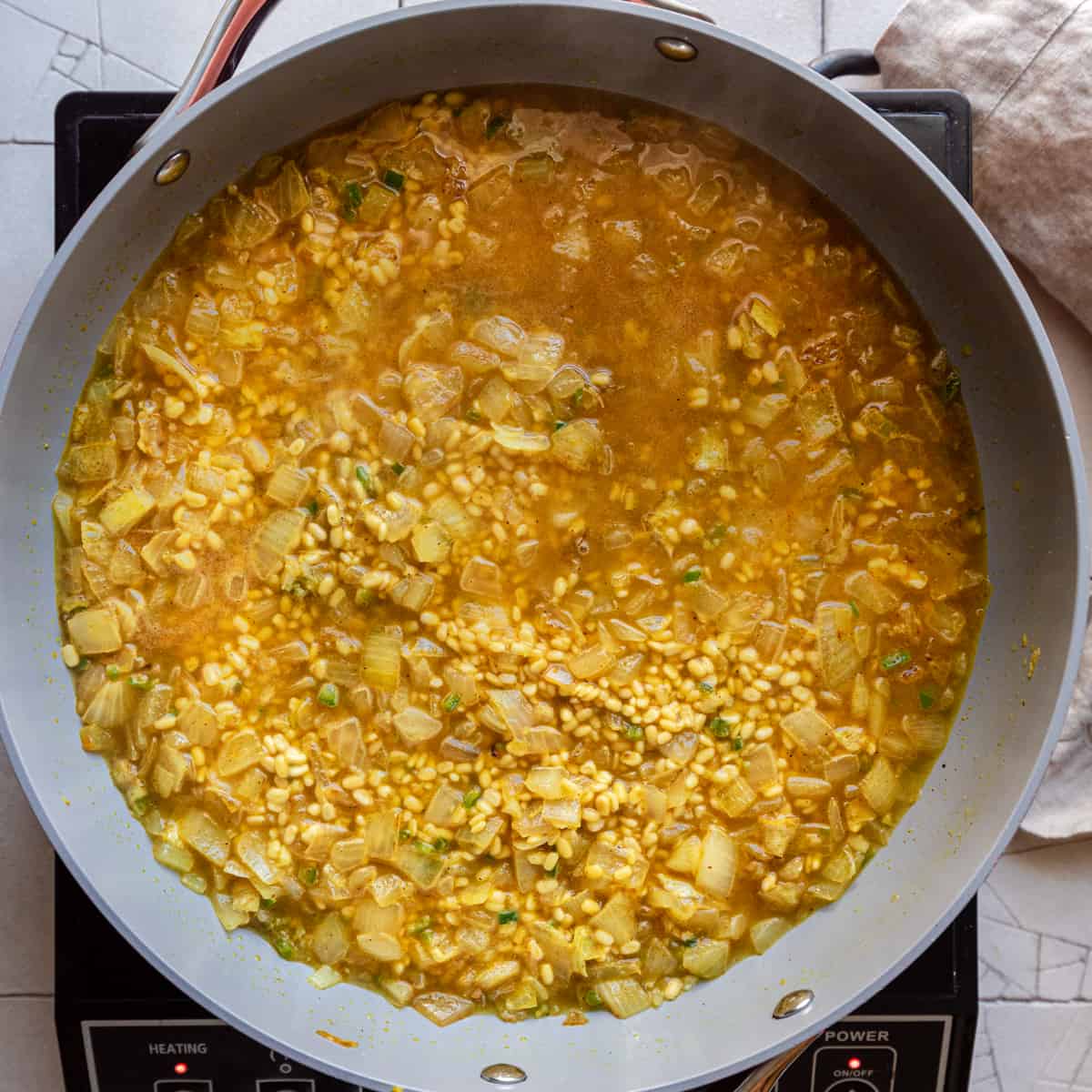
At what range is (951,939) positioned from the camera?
228 centimetres

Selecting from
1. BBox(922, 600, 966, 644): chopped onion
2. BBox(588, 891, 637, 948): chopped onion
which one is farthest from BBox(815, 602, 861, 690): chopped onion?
BBox(588, 891, 637, 948): chopped onion

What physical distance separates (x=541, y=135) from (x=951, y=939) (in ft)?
5.83

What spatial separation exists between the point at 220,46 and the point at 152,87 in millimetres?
575

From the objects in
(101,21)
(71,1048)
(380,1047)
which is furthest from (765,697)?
(101,21)

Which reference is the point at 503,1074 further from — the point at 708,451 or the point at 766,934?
the point at 708,451

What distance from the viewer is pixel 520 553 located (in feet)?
7.56

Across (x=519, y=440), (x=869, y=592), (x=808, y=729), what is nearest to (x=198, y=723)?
(x=519, y=440)

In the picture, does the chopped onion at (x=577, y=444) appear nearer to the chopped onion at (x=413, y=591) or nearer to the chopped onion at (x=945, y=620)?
the chopped onion at (x=413, y=591)

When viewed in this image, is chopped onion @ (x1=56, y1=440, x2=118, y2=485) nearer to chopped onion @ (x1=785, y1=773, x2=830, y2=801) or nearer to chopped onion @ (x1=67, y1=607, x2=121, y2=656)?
chopped onion @ (x1=67, y1=607, x2=121, y2=656)

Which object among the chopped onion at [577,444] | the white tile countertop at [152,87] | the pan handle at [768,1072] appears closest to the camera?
the pan handle at [768,1072]

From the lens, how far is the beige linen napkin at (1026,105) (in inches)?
92.4

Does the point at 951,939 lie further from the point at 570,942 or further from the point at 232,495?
the point at 232,495

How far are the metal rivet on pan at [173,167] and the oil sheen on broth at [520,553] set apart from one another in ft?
0.36

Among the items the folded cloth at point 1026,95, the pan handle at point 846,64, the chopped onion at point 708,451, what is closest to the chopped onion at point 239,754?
the chopped onion at point 708,451
